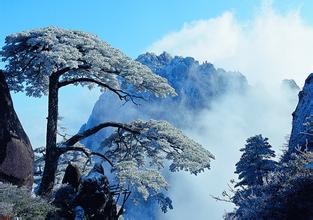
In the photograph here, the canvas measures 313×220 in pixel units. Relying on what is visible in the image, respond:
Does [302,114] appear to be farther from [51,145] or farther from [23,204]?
[23,204]

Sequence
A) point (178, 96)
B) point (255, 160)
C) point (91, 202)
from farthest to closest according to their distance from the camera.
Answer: point (178, 96) → point (255, 160) → point (91, 202)

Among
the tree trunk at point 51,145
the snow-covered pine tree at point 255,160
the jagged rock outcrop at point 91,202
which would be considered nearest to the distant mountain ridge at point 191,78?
the snow-covered pine tree at point 255,160

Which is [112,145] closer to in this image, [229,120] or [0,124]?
[0,124]

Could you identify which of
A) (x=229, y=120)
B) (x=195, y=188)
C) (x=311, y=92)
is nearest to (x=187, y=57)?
(x=229, y=120)

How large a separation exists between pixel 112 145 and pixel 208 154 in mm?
4796

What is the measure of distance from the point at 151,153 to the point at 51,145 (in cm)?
395

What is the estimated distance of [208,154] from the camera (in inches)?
590

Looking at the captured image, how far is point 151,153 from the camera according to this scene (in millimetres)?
16453

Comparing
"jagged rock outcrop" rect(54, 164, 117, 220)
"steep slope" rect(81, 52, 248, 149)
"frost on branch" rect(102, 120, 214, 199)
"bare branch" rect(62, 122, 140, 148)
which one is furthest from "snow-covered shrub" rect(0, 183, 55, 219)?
"steep slope" rect(81, 52, 248, 149)

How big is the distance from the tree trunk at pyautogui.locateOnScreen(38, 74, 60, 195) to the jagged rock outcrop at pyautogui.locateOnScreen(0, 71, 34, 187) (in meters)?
0.68

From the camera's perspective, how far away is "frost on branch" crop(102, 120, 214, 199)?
544 inches

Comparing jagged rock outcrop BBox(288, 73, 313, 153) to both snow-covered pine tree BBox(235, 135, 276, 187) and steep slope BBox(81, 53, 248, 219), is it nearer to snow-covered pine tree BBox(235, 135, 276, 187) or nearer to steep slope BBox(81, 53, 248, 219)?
snow-covered pine tree BBox(235, 135, 276, 187)

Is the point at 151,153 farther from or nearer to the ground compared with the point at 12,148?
farther from the ground

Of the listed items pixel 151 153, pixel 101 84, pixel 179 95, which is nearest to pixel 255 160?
pixel 151 153
